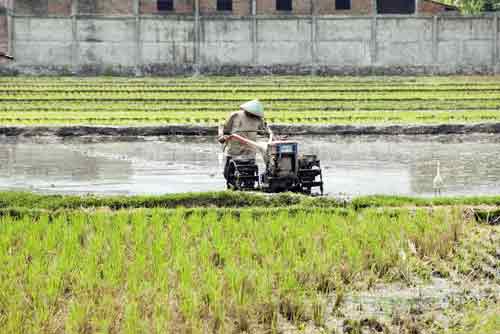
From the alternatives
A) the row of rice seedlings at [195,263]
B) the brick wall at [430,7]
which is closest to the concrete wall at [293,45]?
the brick wall at [430,7]

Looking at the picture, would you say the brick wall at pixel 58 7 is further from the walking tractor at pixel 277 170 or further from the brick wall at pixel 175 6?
the walking tractor at pixel 277 170

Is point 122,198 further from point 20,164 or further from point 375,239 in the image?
point 20,164

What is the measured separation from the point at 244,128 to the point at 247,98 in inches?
812

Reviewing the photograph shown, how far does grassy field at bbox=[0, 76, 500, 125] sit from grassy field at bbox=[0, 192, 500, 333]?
1456cm

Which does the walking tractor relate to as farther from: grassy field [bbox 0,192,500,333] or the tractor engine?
grassy field [bbox 0,192,500,333]

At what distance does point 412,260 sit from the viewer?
350 inches

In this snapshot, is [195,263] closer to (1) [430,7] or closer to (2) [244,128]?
(2) [244,128]

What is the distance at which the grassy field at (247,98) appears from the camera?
2678 centimetres

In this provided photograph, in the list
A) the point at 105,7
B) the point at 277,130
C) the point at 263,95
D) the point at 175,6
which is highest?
the point at 175,6

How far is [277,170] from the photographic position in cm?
1262

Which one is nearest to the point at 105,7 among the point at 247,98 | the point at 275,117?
the point at 247,98

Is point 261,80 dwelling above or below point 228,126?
below

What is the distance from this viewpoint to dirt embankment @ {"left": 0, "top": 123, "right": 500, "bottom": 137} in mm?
23844

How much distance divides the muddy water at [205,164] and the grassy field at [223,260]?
2762 mm
